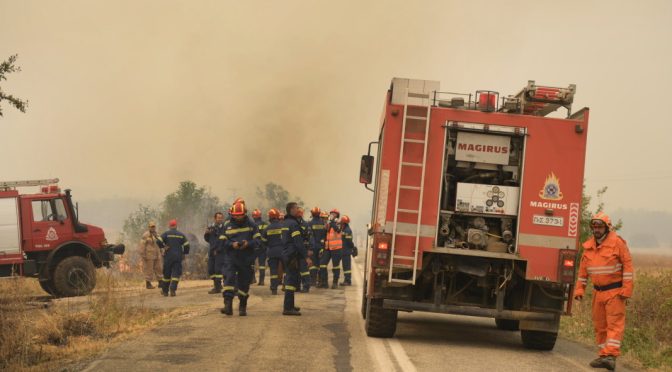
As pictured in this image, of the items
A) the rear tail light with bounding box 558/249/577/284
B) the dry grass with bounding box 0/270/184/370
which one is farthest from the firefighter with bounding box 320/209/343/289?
the rear tail light with bounding box 558/249/577/284

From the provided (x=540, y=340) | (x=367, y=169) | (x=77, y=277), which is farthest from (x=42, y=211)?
(x=540, y=340)

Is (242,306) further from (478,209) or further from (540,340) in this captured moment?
(540,340)

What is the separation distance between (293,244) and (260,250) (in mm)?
6225

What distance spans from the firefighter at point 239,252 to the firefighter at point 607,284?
5130mm

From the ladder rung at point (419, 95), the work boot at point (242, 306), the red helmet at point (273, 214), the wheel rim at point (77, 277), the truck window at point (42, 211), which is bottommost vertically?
the wheel rim at point (77, 277)

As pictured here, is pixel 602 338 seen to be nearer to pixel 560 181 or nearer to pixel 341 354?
pixel 560 181

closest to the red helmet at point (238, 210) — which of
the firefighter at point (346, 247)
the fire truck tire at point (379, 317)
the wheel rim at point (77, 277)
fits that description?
the fire truck tire at point (379, 317)

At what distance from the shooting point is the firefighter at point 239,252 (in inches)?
487

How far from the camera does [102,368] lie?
773 centimetres

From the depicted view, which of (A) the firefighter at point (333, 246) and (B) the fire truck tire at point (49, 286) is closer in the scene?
(B) the fire truck tire at point (49, 286)

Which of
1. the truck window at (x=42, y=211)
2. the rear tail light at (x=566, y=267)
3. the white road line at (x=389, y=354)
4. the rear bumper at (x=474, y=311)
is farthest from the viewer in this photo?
the truck window at (x=42, y=211)

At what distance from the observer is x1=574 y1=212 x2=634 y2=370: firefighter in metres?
8.79

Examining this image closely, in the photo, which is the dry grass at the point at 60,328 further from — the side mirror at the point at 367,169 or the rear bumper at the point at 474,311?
the side mirror at the point at 367,169

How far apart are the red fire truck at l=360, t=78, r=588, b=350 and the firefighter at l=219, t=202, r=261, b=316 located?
2929 mm
